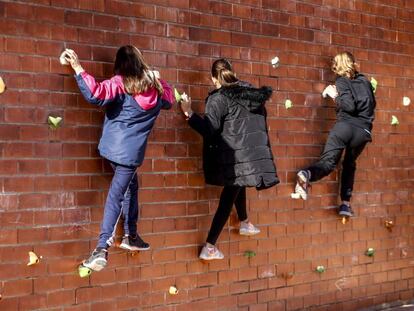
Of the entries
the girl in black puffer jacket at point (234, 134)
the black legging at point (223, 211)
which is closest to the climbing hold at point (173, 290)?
the black legging at point (223, 211)

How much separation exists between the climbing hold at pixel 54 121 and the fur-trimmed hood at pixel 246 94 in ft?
4.17

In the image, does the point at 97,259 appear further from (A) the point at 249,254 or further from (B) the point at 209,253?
(A) the point at 249,254

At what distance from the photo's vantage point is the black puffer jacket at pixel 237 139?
16.4ft

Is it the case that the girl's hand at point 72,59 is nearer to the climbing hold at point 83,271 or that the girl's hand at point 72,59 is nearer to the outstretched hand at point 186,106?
the outstretched hand at point 186,106

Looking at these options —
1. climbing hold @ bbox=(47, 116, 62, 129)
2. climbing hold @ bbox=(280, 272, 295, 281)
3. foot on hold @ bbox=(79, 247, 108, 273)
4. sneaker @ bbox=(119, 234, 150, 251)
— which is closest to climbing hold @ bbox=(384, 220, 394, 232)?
climbing hold @ bbox=(280, 272, 295, 281)

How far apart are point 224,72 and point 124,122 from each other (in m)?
1.00

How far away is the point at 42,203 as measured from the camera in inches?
177

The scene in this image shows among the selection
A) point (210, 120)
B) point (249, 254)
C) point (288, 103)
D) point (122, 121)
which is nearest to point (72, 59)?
point (122, 121)

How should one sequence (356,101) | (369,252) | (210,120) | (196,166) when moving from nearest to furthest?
(210,120) < (196,166) < (356,101) < (369,252)

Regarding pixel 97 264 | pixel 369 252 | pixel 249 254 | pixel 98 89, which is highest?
pixel 98 89

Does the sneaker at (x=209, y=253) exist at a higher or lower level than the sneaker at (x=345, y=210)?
lower

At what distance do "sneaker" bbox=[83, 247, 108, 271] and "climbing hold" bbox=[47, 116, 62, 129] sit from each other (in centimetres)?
90

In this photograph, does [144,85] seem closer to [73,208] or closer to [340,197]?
[73,208]

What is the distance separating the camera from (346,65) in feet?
19.3
